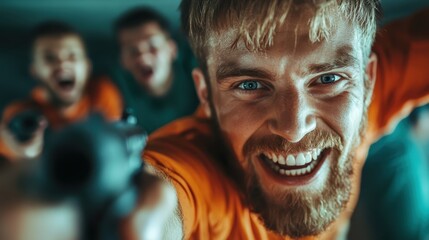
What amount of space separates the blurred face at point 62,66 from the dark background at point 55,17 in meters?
0.01

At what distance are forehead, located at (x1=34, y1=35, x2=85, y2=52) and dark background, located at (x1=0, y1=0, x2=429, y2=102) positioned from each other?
13mm

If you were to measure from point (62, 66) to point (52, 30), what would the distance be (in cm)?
5

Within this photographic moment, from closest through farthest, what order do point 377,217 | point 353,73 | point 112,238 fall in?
point 112,238 → point 353,73 → point 377,217

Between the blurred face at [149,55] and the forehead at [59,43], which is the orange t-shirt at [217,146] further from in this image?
the forehead at [59,43]

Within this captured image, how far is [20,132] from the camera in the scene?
0.77m

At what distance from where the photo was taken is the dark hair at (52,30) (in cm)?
80

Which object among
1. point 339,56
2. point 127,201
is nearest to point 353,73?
point 339,56

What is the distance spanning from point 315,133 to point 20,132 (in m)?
0.42

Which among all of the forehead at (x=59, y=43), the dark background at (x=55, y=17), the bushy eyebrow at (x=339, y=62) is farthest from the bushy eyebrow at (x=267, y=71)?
the forehead at (x=59, y=43)

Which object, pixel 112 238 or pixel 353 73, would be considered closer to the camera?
pixel 112 238

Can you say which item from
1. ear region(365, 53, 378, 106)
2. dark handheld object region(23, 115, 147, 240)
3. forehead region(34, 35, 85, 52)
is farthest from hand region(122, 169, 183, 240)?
ear region(365, 53, 378, 106)

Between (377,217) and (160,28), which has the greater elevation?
(160,28)

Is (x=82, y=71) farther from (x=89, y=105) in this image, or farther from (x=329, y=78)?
(x=329, y=78)

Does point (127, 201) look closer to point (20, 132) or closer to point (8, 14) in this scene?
point (20, 132)
